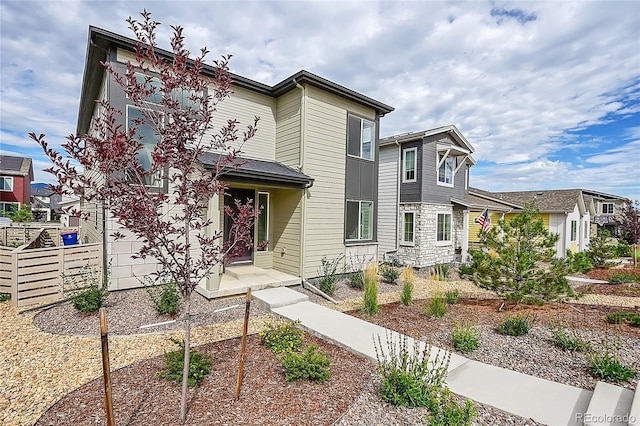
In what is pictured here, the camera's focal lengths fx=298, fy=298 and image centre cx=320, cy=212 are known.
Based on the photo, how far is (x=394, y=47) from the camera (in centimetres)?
910

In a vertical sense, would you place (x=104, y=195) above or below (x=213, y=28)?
below

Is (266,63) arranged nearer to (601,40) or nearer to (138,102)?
(138,102)

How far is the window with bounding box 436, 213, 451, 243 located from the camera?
1416cm

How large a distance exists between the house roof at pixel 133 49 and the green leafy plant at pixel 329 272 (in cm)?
534

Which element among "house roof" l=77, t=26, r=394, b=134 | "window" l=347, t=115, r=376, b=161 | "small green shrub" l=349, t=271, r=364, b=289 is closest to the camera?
"house roof" l=77, t=26, r=394, b=134

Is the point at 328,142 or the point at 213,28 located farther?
the point at 328,142

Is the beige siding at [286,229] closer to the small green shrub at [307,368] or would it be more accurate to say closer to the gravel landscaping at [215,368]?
the gravel landscaping at [215,368]

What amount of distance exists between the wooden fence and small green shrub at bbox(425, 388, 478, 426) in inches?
303

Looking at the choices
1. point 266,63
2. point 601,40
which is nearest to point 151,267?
point 266,63

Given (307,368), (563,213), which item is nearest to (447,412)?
(307,368)

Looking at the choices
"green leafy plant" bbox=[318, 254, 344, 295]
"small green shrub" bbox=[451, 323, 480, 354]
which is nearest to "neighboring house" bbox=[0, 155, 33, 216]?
"green leafy plant" bbox=[318, 254, 344, 295]

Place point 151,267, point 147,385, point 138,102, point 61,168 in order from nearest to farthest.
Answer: point 61,168 < point 138,102 < point 147,385 < point 151,267

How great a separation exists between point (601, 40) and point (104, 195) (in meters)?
11.7

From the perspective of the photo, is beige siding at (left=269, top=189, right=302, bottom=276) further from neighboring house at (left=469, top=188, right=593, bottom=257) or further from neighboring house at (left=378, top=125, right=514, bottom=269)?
neighboring house at (left=469, top=188, right=593, bottom=257)
